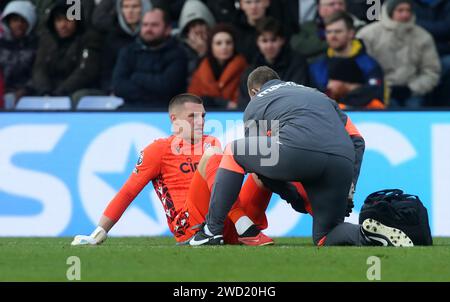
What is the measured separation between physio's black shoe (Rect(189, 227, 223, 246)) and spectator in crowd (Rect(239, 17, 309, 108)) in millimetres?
4773

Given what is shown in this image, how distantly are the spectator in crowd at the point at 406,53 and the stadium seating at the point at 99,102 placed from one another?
10.4ft

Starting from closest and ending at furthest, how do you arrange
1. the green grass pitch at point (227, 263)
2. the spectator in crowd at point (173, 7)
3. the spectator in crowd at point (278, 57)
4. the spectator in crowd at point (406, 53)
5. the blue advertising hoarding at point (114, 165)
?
the green grass pitch at point (227, 263) → the blue advertising hoarding at point (114, 165) → the spectator in crowd at point (278, 57) → the spectator in crowd at point (406, 53) → the spectator in crowd at point (173, 7)

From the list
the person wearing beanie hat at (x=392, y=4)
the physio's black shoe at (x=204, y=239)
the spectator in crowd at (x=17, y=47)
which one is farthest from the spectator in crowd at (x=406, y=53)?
the physio's black shoe at (x=204, y=239)

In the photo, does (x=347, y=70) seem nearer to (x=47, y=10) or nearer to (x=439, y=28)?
(x=439, y=28)

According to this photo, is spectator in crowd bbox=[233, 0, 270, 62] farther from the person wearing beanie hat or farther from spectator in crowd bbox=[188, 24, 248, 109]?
the person wearing beanie hat

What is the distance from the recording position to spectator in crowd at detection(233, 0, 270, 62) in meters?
15.3

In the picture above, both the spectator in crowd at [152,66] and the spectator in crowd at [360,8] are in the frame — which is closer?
the spectator in crowd at [152,66]

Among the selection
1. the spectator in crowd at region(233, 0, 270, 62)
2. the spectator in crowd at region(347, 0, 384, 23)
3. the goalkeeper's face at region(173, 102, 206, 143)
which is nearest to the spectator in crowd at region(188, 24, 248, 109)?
the spectator in crowd at region(233, 0, 270, 62)

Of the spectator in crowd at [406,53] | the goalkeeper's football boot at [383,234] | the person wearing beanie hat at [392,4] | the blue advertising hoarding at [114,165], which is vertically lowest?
the blue advertising hoarding at [114,165]

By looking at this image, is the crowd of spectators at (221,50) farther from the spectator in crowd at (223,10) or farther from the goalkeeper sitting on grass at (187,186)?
the goalkeeper sitting on grass at (187,186)

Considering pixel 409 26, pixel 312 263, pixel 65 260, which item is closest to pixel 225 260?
pixel 312 263

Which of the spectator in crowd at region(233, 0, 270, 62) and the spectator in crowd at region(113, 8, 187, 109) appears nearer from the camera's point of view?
the spectator in crowd at region(113, 8, 187, 109)

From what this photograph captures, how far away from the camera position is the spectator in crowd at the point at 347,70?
46.3 feet
